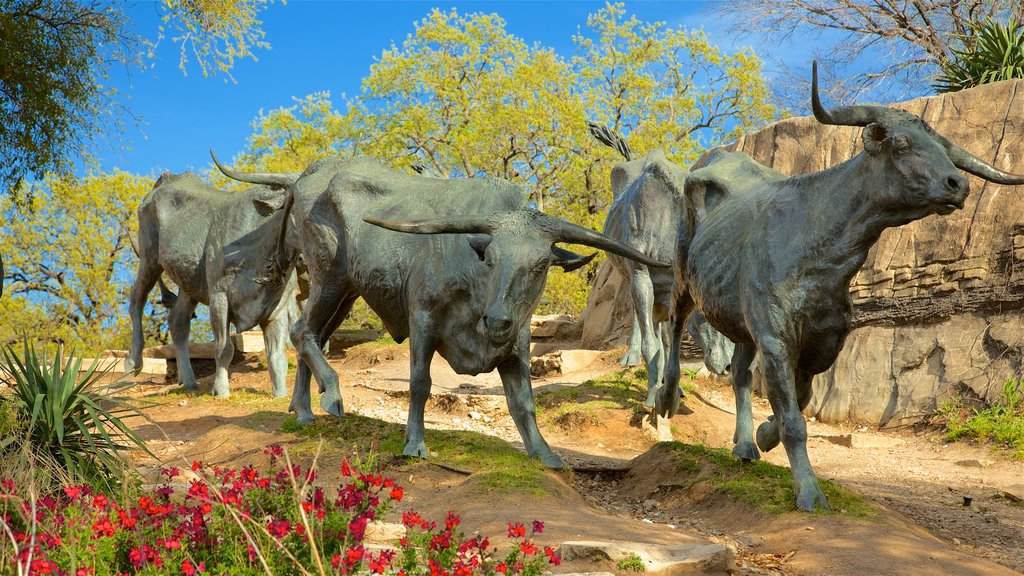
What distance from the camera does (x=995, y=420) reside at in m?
10.2

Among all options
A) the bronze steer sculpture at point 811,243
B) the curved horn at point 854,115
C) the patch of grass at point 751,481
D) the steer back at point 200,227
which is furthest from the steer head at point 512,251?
the steer back at point 200,227

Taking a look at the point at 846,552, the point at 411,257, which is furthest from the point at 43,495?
the point at 846,552

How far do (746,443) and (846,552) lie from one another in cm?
243

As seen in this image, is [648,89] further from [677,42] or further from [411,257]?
[411,257]

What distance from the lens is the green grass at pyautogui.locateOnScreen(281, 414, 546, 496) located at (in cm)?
669

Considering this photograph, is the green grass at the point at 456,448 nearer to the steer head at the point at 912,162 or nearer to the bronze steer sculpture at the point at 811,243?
the bronze steer sculpture at the point at 811,243

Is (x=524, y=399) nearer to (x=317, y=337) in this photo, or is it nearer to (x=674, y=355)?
(x=674, y=355)

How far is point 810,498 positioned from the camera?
6160mm

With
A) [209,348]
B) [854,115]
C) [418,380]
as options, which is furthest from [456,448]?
[209,348]

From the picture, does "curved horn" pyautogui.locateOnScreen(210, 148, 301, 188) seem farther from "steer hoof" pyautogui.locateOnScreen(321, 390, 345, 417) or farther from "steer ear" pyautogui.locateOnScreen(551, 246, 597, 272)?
"steer ear" pyautogui.locateOnScreen(551, 246, 597, 272)

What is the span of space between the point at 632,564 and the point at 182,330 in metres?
11.2

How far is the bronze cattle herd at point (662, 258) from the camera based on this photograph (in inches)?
238

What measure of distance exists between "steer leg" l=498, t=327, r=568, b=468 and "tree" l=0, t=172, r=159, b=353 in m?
21.1

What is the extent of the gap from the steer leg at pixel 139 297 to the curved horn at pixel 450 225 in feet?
29.0
